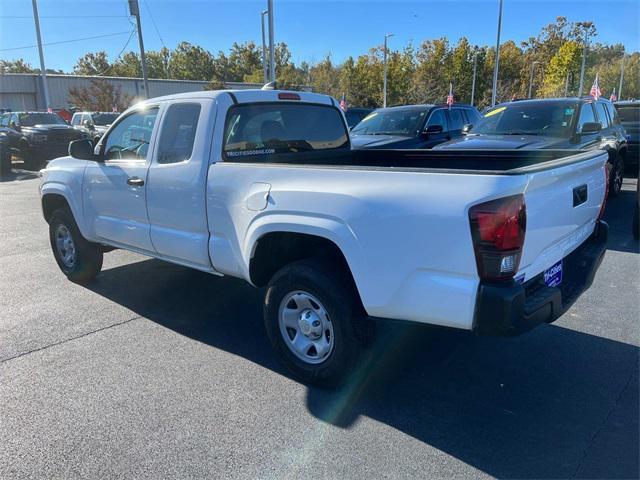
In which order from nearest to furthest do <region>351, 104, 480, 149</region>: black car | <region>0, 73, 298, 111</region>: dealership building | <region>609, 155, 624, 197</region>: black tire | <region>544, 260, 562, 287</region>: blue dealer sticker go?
1. <region>544, 260, 562, 287</region>: blue dealer sticker
2. <region>609, 155, 624, 197</region>: black tire
3. <region>351, 104, 480, 149</region>: black car
4. <region>0, 73, 298, 111</region>: dealership building

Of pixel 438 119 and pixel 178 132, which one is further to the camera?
pixel 438 119

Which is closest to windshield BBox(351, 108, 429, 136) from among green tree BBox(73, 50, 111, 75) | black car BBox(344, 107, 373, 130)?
black car BBox(344, 107, 373, 130)

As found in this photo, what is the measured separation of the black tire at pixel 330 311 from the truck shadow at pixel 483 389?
6.1 inches

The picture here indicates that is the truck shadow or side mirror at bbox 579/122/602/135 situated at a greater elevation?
side mirror at bbox 579/122/602/135

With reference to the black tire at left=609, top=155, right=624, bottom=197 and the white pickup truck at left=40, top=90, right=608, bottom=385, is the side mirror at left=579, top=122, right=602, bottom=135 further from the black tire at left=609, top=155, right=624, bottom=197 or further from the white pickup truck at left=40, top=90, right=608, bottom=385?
the white pickup truck at left=40, top=90, right=608, bottom=385

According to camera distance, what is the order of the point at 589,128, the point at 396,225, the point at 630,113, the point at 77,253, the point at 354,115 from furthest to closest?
the point at 354,115 < the point at 630,113 < the point at 589,128 < the point at 77,253 < the point at 396,225

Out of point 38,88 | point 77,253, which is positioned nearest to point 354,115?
point 77,253

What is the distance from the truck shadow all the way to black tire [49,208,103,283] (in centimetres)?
113

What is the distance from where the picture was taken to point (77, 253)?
17.9 feet

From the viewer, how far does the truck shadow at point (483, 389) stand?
2.70m

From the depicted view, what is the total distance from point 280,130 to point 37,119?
17856 millimetres

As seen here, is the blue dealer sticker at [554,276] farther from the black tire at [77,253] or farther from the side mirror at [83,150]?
the black tire at [77,253]

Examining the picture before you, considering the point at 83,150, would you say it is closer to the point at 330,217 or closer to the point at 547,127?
the point at 330,217

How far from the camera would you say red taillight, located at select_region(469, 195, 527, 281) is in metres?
2.44
